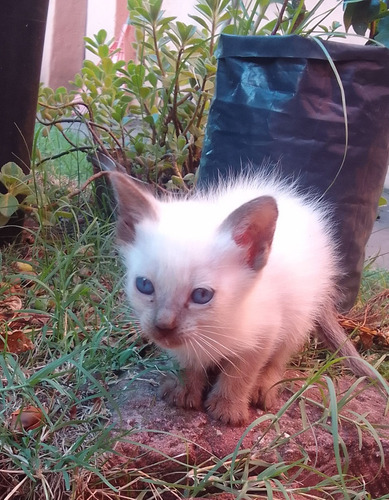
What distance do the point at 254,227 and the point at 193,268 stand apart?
0.18 meters

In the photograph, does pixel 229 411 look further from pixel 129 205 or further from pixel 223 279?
pixel 129 205

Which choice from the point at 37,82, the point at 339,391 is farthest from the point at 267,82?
the point at 339,391

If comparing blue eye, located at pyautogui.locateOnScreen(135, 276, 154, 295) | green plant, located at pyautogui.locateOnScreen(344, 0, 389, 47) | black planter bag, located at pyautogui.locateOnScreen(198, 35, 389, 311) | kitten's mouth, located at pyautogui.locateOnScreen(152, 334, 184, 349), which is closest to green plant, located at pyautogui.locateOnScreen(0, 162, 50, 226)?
black planter bag, located at pyautogui.locateOnScreen(198, 35, 389, 311)

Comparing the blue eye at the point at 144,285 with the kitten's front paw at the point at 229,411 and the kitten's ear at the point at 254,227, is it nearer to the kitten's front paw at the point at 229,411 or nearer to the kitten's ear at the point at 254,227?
the kitten's ear at the point at 254,227

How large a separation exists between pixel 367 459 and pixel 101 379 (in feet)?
2.52

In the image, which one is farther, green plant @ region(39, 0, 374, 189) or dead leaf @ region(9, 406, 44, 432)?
green plant @ region(39, 0, 374, 189)

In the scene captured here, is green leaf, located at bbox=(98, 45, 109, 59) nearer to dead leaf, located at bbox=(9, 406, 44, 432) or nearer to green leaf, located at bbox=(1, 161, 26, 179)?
green leaf, located at bbox=(1, 161, 26, 179)

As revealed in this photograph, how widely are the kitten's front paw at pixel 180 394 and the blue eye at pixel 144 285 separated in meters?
0.32

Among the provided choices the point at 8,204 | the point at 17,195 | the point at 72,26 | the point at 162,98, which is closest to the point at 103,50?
the point at 162,98

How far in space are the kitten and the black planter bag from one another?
28 centimetres

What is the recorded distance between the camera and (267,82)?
1.86 meters

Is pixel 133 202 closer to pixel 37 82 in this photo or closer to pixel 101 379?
pixel 101 379

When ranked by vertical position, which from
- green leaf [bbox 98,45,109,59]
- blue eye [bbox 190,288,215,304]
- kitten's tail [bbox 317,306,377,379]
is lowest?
kitten's tail [bbox 317,306,377,379]

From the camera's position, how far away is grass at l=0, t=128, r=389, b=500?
1.18m
